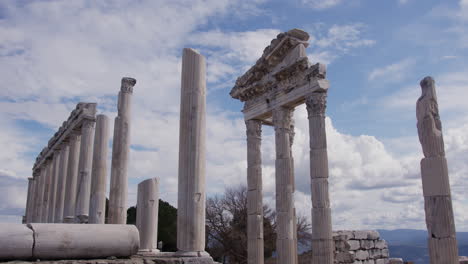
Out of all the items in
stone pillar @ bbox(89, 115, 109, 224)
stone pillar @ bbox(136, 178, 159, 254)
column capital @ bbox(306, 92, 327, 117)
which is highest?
column capital @ bbox(306, 92, 327, 117)

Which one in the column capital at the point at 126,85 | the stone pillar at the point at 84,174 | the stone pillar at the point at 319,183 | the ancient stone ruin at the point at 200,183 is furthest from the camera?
the stone pillar at the point at 84,174

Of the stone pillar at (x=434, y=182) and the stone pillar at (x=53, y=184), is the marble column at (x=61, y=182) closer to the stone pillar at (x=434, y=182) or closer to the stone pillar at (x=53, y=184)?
the stone pillar at (x=53, y=184)

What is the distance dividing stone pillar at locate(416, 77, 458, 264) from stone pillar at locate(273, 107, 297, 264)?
800 centimetres

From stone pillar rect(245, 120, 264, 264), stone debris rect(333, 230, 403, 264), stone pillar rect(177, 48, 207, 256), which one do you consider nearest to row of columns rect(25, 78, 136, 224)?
stone pillar rect(245, 120, 264, 264)

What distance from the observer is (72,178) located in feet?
84.1

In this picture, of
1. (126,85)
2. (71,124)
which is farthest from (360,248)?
(71,124)

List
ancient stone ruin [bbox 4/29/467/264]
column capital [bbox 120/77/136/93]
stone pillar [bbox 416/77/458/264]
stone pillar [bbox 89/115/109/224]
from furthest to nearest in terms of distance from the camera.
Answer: stone pillar [bbox 89/115/109/224]
column capital [bbox 120/77/136/93]
stone pillar [bbox 416/77/458/264]
ancient stone ruin [bbox 4/29/467/264]

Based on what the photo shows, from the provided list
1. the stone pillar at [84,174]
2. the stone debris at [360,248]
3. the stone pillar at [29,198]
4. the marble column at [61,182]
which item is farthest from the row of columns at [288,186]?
the stone pillar at [29,198]

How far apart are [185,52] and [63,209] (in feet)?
63.2

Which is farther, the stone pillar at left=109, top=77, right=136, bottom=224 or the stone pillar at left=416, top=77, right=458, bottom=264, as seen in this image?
the stone pillar at left=109, top=77, right=136, bottom=224

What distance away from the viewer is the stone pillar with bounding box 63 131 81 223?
82.6ft

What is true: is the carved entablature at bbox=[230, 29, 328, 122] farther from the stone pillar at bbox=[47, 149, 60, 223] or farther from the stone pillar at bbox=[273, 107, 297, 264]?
the stone pillar at bbox=[47, 149, 60, 223]

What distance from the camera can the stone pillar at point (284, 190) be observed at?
20.1 meters

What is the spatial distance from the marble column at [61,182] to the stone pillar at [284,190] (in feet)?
46.1
